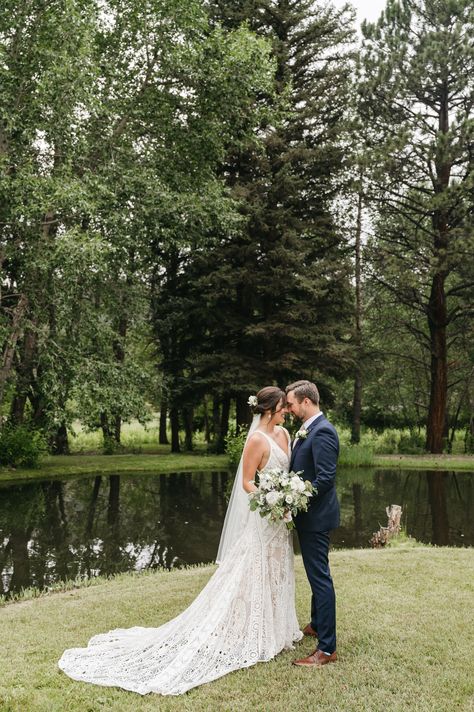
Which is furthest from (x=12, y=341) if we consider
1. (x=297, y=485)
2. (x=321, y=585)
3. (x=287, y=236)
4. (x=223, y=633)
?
(x=321, y=585)

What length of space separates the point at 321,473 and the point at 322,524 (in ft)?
1.53

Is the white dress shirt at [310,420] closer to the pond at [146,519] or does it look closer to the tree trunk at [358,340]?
the pond at [146,519]

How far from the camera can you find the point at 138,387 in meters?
18.2

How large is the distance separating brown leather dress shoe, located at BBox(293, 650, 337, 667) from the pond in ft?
17.5

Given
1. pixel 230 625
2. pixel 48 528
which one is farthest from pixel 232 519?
pixel 48 528

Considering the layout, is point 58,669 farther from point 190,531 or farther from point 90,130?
point 90,130

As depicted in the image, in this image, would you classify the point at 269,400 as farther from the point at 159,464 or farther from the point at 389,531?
the point at 159,464

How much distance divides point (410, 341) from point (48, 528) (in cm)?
2509

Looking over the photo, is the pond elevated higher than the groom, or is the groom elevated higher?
the groom

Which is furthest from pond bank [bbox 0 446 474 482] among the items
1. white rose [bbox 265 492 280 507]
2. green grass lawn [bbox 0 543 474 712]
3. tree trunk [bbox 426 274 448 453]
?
white rose [bbox 265 492 280 507]

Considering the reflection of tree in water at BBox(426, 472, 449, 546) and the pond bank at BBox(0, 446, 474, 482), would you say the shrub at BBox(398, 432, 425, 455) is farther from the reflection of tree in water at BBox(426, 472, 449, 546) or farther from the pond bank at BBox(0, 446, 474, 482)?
the reflection of tree in water at BBox(426, 472, 449, 546)

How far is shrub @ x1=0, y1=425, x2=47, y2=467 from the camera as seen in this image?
19781mm

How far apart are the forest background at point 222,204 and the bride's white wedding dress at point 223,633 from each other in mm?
10054

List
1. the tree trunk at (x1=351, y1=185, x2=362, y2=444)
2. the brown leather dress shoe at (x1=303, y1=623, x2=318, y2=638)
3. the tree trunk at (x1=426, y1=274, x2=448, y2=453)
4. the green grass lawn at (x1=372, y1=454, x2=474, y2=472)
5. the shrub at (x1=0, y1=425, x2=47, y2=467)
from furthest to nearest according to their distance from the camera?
the tree trunk at (x1=351, y1=185, x2=362, y2=444)
the tree trunk at (x1=426, y1=274, x2=448, y2=453)
the green grass lawn at (x1=372, y1=454, x2=474, y2=472)
the shrub at (x1=0, y1=425, x2=47, y2=467)
the brown leather dress shoe at (x1=303, y1=623, x2=318, y2=638)
